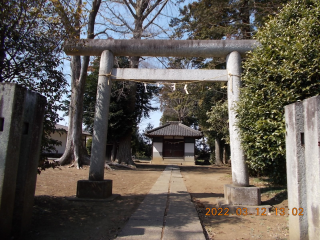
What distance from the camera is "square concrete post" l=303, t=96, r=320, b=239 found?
2.98 m

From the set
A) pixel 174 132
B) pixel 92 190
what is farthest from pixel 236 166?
pixel 174 132

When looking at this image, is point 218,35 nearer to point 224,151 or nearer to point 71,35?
point 71,35

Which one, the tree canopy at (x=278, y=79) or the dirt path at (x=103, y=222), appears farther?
the tree canopy at (x=278, y=79)

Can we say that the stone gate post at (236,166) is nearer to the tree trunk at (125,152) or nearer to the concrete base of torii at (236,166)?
the concrete base of torii at (236,166)

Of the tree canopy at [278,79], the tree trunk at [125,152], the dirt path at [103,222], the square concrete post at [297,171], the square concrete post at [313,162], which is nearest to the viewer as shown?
the square concrete post at [313,162]

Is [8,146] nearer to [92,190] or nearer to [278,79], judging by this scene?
[92,190]

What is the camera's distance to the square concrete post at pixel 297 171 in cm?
321

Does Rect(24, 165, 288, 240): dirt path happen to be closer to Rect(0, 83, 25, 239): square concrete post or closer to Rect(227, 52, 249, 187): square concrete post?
Rect(0, 83, 25, 239): square concrete post

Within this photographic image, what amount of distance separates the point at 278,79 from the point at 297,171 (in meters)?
2.12

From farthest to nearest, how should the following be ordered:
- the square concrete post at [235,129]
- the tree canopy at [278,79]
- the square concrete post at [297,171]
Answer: the square concrete post at [235,129], the tree canopy at [278,79], the square concrete post at [297,171]

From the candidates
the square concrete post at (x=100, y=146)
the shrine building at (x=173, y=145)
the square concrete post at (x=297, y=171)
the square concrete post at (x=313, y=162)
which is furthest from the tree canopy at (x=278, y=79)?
the shrine building at (x=173, y=145)

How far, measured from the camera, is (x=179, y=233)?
3.68 m

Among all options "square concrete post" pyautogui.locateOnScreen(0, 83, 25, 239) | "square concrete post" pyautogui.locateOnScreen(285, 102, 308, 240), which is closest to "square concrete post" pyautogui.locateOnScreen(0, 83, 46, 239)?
"square concrete post" pyautogui.locateOnScreen(0, 83, 25, 239)

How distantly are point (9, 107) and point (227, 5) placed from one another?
12.7 meters
